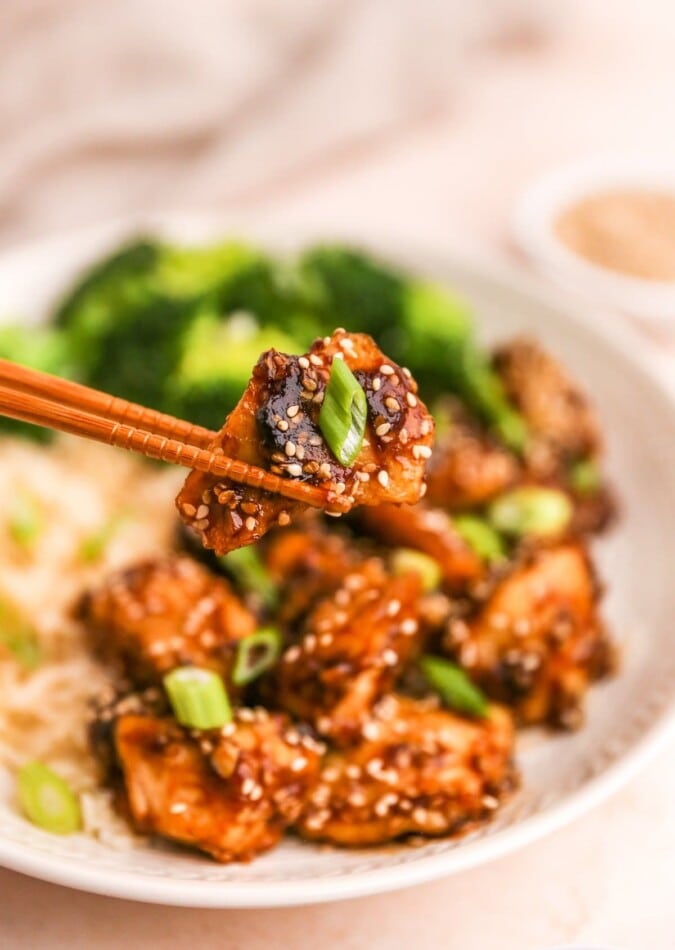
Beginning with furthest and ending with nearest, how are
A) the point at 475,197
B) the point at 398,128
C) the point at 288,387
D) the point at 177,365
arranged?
the point at 398,128 → the point at 475,197 → the point at 177,365 → the point at 288,387

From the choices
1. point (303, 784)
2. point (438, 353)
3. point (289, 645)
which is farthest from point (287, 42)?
point (303, 784)

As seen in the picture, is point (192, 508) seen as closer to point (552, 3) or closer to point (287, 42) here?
point (287, 42)

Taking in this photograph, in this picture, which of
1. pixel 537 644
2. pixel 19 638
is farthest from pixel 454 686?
pixel 19 638

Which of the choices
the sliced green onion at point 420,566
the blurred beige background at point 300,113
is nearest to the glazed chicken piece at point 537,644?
the sliced green onion at point 420,566

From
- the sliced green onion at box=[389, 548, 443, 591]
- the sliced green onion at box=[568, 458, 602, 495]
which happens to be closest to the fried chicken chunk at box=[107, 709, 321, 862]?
the sliced green onion at box=[389, 548, 443, 591]

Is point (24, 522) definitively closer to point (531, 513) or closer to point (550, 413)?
point (531, 513)

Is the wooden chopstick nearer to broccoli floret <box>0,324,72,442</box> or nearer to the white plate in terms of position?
the white plate
